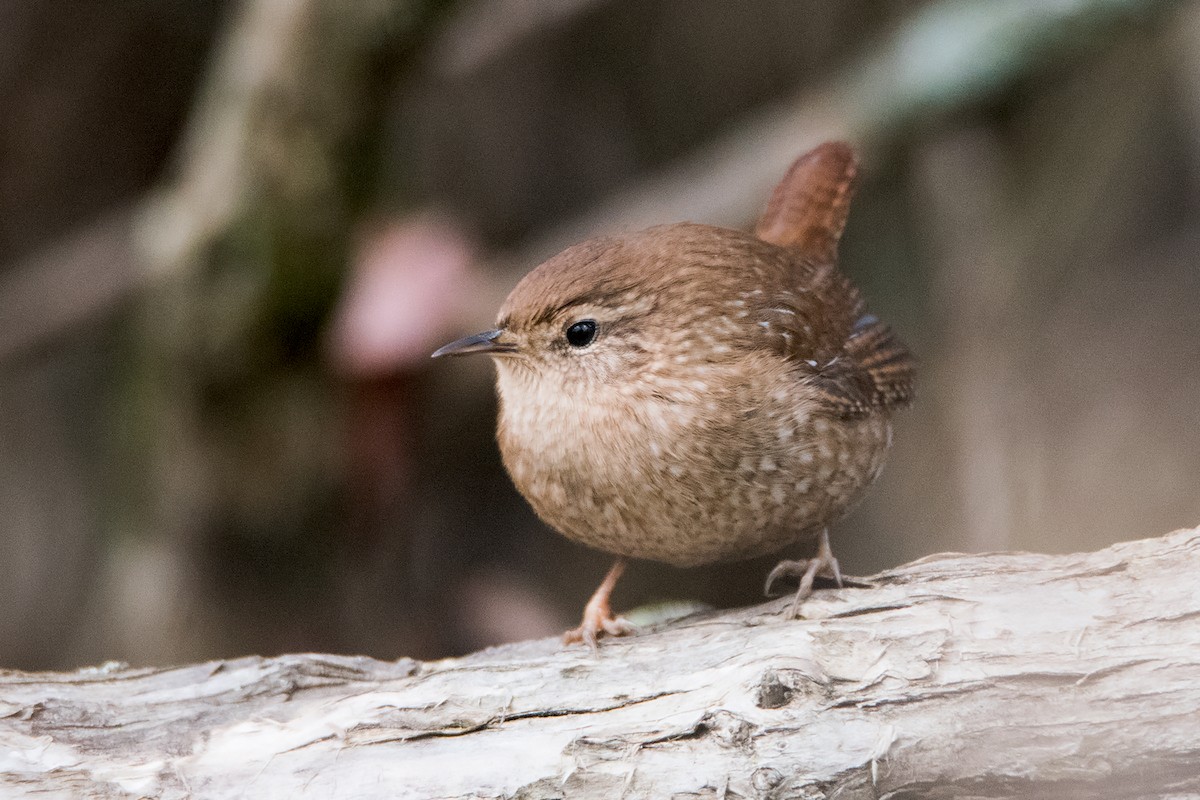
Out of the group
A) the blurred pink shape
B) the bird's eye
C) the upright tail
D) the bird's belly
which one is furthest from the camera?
the blurred pink shape

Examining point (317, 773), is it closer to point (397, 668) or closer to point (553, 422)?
point (397, 668)

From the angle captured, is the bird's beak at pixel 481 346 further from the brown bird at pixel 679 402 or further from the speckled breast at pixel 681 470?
the speckled breast at pixel 681 470

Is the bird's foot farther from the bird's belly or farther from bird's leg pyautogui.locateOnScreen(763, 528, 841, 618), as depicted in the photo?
bird's leg pyautogui.locateOnScreen(763, 528, 841, 618)

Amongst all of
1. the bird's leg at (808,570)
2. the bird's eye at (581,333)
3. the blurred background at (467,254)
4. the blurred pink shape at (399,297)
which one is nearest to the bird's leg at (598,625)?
the bird's leg at (808,570)

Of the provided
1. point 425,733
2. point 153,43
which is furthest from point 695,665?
point 153,43

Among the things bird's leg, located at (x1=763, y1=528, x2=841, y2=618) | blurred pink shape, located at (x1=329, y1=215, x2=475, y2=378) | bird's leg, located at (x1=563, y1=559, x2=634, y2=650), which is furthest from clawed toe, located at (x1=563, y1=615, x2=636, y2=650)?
blurred pink shape, located at (x1=329, y1=215, x2=475, y2=378)

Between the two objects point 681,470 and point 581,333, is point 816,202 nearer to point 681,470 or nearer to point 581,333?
point 581,333

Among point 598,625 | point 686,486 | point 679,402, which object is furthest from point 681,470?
point 598,625
